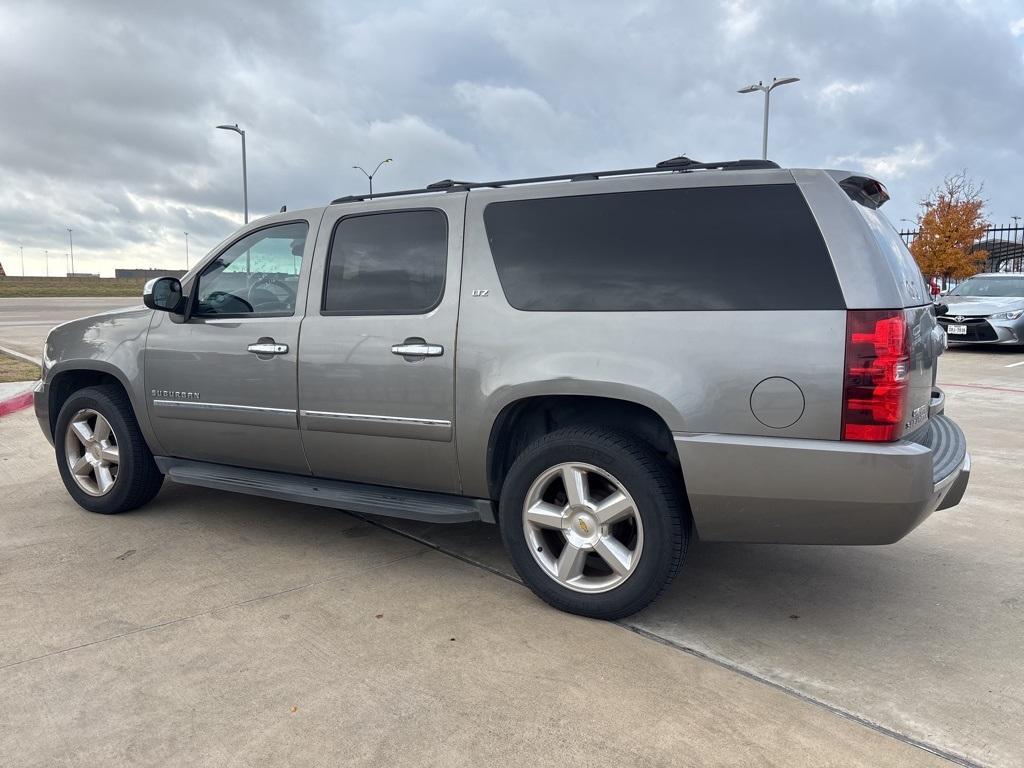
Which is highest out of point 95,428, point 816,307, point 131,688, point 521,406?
point 816,307

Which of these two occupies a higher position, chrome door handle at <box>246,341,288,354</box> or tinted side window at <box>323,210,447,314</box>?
tinted side window at <box>323,210,447,314</box>

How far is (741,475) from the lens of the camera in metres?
2.97

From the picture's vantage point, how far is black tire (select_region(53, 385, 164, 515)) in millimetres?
4675

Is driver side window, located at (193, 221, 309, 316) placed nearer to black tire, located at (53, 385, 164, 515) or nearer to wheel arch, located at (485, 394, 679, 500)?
black tire, located at (53, 385, 164, 515)

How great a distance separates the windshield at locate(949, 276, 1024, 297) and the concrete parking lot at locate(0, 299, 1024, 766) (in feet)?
42.3

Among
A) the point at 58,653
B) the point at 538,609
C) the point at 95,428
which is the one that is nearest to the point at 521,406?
the point at 538,609

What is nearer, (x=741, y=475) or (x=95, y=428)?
(x=741, y=475)

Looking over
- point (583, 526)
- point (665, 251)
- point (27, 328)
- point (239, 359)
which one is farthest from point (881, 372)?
point (27, 328)

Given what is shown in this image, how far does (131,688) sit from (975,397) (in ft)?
30.5

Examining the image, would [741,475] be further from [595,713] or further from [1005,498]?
[1005,498]

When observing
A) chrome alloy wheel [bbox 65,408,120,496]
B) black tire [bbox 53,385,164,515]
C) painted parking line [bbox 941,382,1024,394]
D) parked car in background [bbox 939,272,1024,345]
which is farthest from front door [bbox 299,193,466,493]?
parked car in background [bbox 939,272,1024,345]

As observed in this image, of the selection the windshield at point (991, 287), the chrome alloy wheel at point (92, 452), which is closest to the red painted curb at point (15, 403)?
the chrome alloy wheel at point (92, 452)

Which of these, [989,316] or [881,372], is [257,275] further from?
[989,316]

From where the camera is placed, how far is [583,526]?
331 centimetres
